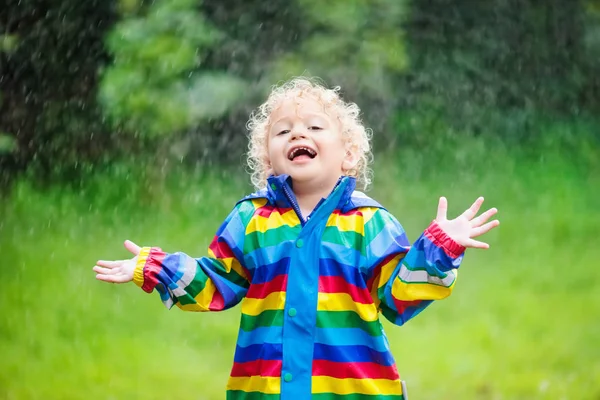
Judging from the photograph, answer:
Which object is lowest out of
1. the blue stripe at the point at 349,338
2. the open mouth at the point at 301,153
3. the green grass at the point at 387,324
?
the blue stripe at the point at 349,338

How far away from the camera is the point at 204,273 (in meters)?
2.04

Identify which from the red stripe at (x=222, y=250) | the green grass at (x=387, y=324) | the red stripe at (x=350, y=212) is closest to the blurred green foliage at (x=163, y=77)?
the green grass at (x=387, y=324)

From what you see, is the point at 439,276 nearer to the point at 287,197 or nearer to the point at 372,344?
the point at 372,344

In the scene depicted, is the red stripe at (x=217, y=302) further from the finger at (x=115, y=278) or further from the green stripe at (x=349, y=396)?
the green stripe at (x=349, y=396)

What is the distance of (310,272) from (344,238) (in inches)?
4.4

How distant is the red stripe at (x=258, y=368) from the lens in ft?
6.29

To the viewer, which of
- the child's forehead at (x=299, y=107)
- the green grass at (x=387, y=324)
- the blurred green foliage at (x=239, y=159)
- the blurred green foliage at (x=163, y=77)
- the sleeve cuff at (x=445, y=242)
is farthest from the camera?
the blurred green foliage at (x=163, y=77)

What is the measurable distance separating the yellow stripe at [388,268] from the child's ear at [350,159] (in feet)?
1.06

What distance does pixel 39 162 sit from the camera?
5.25 m

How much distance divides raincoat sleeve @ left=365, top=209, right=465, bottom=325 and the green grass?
2.33m

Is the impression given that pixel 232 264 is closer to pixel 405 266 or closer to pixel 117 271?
pixel 117 271

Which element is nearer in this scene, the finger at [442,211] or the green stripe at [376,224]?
the finger at [442,211]

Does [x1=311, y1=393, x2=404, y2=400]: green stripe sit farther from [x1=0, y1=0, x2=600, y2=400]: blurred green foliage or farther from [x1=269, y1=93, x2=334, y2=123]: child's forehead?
[x1=0, y1=0, x2=600, y2=400]: blurred green foliage

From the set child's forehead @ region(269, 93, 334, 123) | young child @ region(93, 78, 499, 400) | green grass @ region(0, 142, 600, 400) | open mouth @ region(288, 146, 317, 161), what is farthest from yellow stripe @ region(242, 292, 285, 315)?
green grass @ region(0, 142, 600, 400)
